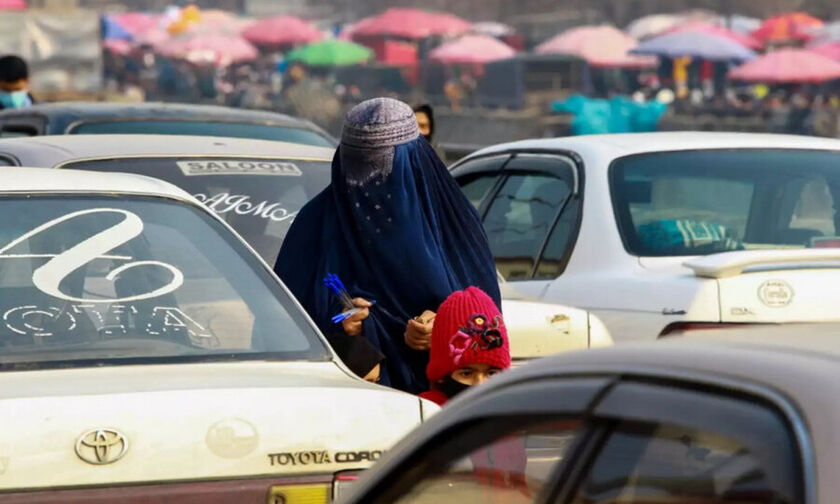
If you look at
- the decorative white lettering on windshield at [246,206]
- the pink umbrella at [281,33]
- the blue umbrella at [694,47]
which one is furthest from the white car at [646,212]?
the pink umbrella at [281,33]

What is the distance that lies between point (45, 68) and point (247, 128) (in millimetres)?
24223

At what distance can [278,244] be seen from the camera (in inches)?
263

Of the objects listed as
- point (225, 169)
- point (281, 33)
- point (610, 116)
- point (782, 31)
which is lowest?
point (281, 33)

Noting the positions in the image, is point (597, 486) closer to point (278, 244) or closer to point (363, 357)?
point (363, 357)

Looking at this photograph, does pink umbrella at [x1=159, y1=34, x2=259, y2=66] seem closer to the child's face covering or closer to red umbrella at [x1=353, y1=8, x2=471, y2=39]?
red umbrella at [x1=353, y1=8, x2=471, y2=39]

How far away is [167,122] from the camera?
8961mm

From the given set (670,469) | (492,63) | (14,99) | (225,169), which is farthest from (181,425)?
(492,63)

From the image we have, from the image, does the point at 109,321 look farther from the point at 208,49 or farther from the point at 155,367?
the point at 208,49

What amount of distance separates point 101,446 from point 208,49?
4791 centimetres

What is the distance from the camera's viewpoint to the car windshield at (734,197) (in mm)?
7500

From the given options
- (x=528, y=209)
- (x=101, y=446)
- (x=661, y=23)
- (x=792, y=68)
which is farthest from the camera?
(x=661, y=23)

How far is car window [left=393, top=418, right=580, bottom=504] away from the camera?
260cm

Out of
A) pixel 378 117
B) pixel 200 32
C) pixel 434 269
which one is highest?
pixel 378 117

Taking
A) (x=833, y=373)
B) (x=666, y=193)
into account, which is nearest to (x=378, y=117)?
(x=666, y=193)
